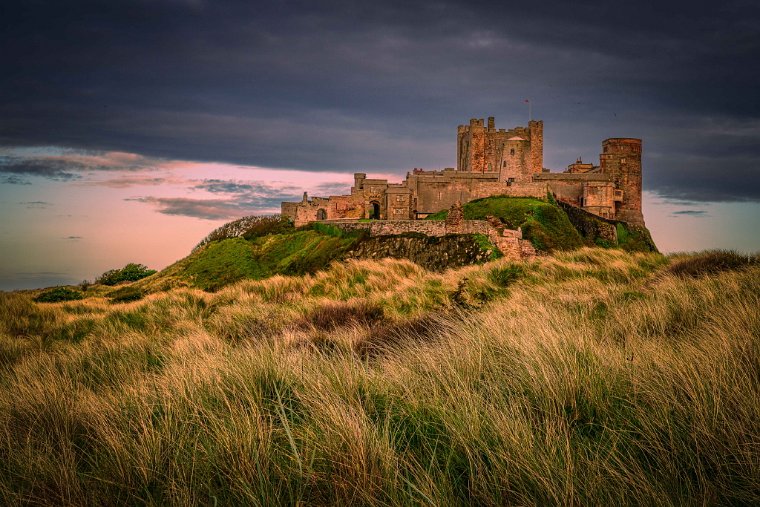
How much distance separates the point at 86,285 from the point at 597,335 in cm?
3736

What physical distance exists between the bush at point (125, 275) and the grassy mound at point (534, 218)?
24342mm

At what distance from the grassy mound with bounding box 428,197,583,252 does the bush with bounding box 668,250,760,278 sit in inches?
451

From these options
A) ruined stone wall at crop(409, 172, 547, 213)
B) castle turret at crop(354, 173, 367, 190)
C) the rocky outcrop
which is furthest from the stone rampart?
castle turret at crop(354, 173, 367, 190)

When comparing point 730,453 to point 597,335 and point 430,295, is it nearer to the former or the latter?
point 597,335

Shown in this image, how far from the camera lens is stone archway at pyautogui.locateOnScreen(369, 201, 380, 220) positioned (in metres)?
37.8

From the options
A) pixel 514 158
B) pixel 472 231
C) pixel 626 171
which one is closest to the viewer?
pixel 472 231

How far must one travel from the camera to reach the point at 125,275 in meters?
37.1

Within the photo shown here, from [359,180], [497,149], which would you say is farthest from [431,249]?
[497,149]

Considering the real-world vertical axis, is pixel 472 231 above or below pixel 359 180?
below

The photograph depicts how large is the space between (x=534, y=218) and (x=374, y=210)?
50.9ft

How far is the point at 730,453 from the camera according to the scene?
7.40ft

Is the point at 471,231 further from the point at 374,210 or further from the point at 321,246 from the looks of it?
the point at 374,210

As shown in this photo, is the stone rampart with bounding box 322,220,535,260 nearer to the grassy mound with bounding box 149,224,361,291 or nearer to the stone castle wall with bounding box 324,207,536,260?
the stone castle wall with bounding box 324,207,536,260

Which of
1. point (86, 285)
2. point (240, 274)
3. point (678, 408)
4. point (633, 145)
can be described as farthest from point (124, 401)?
point (633, 145)
